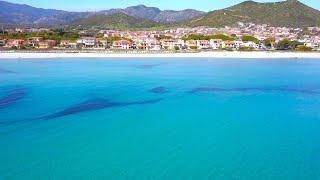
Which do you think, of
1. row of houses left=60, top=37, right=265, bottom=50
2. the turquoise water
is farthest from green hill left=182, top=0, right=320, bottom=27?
the turquoise water

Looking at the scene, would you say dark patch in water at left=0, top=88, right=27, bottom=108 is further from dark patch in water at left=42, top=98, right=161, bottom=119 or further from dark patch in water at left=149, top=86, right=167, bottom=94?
dark patch in water at left=149, top=86, right=167, bottom=94

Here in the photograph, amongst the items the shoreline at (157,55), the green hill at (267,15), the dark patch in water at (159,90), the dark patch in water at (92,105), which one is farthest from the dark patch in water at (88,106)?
the green hill at (267,15)

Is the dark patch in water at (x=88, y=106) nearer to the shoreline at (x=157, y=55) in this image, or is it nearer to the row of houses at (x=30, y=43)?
the shoreline at (x=157, y=55)

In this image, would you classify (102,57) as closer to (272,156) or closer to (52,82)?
(52,82)

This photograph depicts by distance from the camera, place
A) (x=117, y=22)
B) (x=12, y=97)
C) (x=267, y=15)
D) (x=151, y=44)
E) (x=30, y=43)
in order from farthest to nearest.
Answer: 1. (x=117, y=22)
2. (x=267, y=15)
3. (x=151, y=44)
4. (x=30, y=43)
5. (x=12, y=97)

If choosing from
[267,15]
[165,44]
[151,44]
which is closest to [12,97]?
[151,44]

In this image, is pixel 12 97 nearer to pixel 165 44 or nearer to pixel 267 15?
pixel 165 44

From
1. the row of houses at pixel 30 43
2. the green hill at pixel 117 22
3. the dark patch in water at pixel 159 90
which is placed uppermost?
the green hill at pixel 117 22
